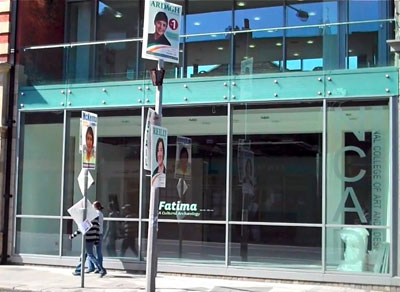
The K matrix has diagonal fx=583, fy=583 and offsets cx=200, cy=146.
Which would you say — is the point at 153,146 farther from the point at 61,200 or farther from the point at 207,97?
the point at 61,200

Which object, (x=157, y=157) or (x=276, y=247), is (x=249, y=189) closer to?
(x=276, y=247)

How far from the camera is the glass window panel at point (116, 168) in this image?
591 inches

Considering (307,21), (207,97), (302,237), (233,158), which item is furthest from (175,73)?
(302,237)

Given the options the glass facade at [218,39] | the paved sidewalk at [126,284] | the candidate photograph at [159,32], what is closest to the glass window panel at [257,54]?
the glass facade at [218,39]

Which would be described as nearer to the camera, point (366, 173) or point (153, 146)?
point (153, 146)

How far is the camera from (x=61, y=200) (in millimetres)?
15586

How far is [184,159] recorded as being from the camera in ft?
47.9

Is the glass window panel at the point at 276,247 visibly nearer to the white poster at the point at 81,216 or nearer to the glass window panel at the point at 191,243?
the glass window panel at the point at 191,243

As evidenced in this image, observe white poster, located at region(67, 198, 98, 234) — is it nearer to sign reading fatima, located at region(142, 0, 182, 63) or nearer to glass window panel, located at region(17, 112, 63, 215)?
glass window panel, located at region(17, 112, 63, 215)

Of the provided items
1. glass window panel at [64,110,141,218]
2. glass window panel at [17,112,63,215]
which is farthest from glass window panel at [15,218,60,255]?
glass window panel at [64,110,141,218]

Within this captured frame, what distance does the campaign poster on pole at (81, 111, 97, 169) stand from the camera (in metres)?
12.5

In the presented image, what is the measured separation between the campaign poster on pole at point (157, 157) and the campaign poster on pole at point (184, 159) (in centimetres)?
337

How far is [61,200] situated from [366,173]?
7.90 meters

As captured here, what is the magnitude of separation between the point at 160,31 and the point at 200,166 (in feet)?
14.1
